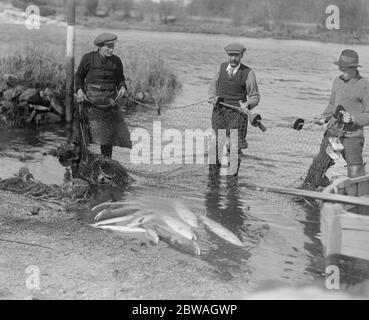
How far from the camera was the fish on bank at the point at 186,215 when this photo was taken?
8.53 m

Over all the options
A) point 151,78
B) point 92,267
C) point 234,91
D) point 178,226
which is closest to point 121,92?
point 234,91

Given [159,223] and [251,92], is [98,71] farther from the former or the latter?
[159,223]

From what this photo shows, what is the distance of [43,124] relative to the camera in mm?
16172

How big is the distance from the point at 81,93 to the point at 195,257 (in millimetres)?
4316

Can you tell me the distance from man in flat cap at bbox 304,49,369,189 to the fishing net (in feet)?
1.48

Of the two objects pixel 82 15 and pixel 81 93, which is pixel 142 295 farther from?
pixel 82 15

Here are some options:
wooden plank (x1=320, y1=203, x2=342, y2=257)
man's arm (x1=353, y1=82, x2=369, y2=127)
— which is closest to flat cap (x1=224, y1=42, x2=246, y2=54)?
man's arm (x1=353, y1=82, x2=369, y2=127)

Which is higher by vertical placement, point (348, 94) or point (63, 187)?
point (348, 94)

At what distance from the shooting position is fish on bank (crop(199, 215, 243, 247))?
7902 millimetres

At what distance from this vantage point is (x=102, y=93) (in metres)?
10.8

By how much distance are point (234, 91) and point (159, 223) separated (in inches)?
113

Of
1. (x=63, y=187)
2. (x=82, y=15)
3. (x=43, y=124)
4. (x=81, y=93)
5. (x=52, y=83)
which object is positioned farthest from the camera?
(x=82, y=15)

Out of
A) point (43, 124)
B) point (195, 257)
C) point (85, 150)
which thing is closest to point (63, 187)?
point (85, 150)

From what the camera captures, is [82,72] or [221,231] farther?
[82,72]
